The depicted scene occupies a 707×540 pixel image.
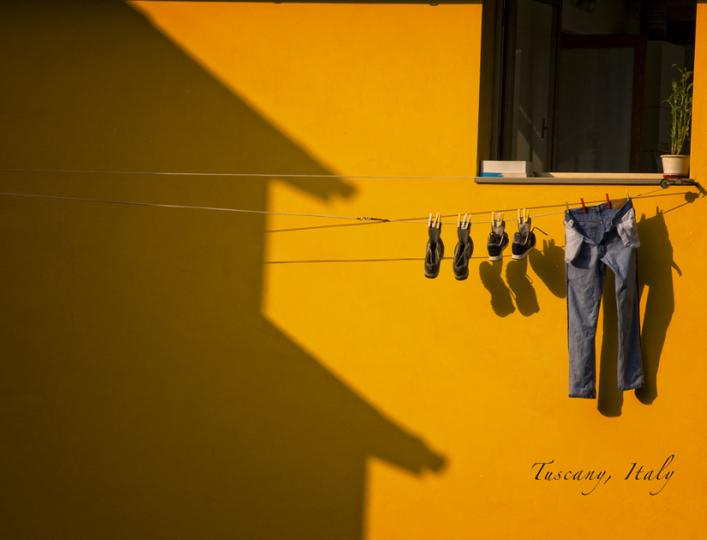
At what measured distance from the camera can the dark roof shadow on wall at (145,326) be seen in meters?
6.52

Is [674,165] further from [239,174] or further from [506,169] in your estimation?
[239,174]

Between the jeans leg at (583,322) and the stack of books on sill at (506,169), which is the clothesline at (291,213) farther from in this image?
the jeans leg at (583,322)

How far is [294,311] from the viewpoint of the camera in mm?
6523

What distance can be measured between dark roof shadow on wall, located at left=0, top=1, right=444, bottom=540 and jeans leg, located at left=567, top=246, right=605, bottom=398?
44.9 inches

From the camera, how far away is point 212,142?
662cm

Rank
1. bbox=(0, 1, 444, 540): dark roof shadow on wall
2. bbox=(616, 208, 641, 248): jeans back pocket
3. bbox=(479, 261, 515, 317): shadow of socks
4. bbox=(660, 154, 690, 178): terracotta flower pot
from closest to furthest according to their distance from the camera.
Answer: bbox=(616, 208, 641, 248): jeans back pocket, bbox=(660, 154, 690, 178): terracotta flower pot, bbox=(479, 261, 515, 317): shadow of socks, bbox=(0, 1, 444, 540): dark roof shadow on wall

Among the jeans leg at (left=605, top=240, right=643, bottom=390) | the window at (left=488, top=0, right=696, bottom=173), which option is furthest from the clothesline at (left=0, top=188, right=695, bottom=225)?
the window at (left=488, top=0, right=696, bottom=173)

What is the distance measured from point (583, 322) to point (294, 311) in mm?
1529

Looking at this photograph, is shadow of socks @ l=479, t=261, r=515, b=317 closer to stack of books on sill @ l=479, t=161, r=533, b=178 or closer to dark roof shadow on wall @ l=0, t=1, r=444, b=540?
stack of books on sill @ l=479, t=161, r=533, b=178

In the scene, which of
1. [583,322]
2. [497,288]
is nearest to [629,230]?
[583,322]

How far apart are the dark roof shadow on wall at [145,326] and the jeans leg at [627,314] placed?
4.48 feet

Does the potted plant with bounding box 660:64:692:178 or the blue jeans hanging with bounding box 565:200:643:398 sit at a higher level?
the potted plant with bounding box 660:64:692:178

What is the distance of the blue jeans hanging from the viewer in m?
5.91

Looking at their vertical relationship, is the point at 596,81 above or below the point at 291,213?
above
